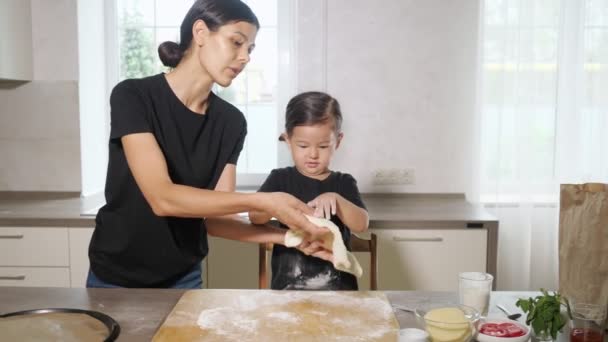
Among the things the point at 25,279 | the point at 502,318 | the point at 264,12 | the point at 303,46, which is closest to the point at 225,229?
the point at 502,318

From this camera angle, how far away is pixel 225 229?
5.30 ft

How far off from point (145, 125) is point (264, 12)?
1.73 meters

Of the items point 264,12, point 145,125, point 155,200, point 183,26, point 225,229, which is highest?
point 264,12

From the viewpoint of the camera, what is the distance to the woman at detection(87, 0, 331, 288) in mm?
1350

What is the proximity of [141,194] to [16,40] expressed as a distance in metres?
1.60

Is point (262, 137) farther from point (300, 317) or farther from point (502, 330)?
point (502, 330)

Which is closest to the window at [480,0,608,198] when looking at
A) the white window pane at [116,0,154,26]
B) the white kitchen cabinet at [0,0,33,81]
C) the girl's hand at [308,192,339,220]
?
the girl's hand at [308,192,339,220]

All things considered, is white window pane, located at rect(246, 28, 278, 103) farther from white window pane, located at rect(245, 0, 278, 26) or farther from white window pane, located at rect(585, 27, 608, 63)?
white window pane, located at rect(585, 27, 608, 63)

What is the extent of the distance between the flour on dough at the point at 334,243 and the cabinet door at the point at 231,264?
0.94 metres

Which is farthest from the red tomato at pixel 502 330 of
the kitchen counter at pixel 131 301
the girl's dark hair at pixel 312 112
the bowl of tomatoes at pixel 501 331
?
the girl's dark hair at pixel 312 112

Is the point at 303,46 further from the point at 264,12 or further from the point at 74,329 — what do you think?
the point at 74,329

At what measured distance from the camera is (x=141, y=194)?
1454mm

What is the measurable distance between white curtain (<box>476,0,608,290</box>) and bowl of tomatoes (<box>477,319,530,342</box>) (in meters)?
1.66

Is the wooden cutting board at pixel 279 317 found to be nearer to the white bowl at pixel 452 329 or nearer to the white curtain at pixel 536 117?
the white bowl at pixel 452 329
